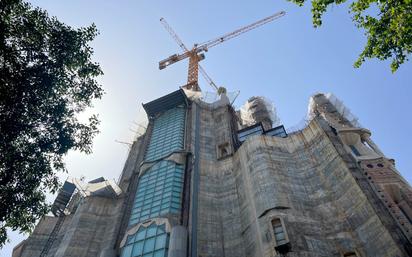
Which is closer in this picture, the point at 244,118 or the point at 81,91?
the point at 81,91

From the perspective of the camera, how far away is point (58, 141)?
21312 millimetres

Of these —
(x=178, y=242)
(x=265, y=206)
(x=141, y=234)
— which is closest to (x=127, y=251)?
(x=141, y=234)

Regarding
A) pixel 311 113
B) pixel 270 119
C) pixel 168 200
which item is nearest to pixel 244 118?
pixel 270 119

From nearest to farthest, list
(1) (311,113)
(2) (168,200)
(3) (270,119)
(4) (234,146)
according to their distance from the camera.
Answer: (2) (168,200) < (4) (234,146) < (1) (311,113) < (3) (270,119)

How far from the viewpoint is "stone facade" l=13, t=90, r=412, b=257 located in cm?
2667

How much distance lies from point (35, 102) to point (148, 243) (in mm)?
17404

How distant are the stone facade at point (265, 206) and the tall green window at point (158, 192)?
59 cm

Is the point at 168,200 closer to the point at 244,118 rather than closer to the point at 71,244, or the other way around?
the point at 71,244

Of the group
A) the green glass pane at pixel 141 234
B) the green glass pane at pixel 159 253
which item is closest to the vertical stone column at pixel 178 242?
the green glass pane at pixel 159 253

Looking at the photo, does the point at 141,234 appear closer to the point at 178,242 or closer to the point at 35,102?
the point at 178,242

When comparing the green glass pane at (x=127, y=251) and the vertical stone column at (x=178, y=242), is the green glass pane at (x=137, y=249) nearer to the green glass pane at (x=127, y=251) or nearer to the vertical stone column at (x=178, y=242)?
the green glass pane at (x=127, y=251)

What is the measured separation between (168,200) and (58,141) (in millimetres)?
16882

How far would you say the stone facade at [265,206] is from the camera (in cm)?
2667

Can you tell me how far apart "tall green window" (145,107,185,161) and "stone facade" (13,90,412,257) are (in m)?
1.48
